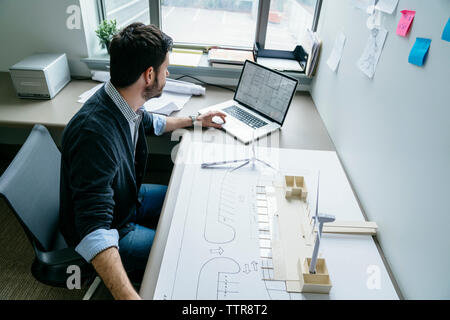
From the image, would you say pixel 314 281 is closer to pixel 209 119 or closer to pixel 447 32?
pixel 447 32

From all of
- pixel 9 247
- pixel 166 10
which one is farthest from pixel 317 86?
pixel 9 247

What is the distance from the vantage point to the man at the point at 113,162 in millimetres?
852

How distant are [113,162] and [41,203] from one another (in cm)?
29

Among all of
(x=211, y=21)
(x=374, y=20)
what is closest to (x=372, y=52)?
(x=374, y=20)

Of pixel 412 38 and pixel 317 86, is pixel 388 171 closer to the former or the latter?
pixel 412 38

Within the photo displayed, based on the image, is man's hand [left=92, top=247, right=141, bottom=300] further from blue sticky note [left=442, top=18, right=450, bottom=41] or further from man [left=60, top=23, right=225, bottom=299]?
blue sticky note [left=442, top=18, right=450, bottom=41]

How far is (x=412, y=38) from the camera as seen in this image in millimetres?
867

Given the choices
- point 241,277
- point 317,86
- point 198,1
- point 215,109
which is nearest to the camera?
point 241,277

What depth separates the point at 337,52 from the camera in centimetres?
144

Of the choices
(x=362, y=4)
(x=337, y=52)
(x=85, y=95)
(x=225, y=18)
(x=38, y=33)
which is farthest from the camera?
(x=225, y=18)

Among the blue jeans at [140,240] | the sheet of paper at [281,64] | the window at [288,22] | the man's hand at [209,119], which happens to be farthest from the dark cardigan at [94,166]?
the window at [288,22]

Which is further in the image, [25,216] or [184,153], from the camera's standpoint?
[184,153]

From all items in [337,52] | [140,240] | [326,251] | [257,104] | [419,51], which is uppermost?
[419,51]
